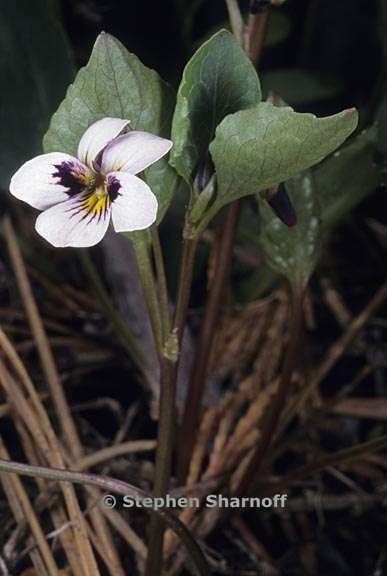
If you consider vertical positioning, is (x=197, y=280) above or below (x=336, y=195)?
below

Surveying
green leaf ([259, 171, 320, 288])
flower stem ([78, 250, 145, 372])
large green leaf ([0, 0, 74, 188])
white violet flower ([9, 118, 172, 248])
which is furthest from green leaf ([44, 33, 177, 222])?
flower stem ([78, 250, 145, 372])

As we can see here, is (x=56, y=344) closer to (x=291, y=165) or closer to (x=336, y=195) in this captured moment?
(x=336, y=195)

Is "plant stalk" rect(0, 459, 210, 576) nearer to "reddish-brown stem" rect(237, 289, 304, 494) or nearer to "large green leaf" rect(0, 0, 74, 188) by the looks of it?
"reddish-brown stem" rect(237, 289, 304, 494)

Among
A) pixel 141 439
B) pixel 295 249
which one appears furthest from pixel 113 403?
pixel 295 249

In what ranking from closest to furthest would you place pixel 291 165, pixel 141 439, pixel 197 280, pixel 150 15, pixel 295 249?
pixel 291 165, pixel 295 249, pixel 141 439, pixel 150 15, pixel 197 280

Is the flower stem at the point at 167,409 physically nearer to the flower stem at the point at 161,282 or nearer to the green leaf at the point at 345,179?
the flower stem at the point at 161,282

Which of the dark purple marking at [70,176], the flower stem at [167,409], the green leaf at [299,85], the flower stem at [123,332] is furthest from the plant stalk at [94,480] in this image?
the green leaf at [299,85]
